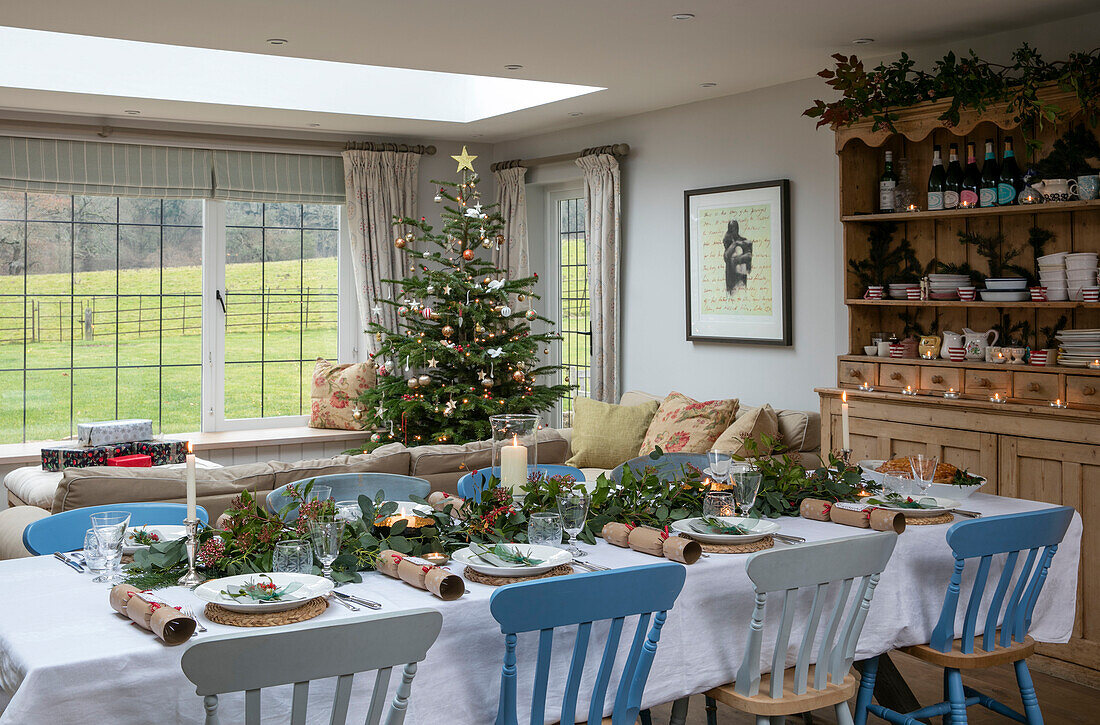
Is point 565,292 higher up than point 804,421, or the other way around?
point 565,292

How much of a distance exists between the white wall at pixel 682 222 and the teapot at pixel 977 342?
32.8 inches

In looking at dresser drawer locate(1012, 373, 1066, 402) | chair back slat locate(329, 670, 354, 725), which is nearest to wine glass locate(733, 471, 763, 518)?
chair back slat locate(329, 670, 354, 725)

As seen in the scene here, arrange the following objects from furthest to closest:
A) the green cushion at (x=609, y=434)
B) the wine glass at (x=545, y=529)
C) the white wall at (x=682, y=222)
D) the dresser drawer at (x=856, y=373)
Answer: the green cushion at (x=609, y=434) < the white wall at (x=682, y=222) < the dresser drawer at (x=856, y=373) < the wine glass at (x=545, y=529)

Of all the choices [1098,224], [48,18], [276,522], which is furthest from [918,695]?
[48,18]

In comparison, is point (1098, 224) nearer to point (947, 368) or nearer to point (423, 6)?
point (947, 368)

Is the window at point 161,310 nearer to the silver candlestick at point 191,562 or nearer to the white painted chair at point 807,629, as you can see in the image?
the silver candlestick at point 191,562

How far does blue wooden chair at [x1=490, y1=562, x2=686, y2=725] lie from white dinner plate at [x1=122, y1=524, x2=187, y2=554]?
3.24 ft

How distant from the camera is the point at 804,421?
515 centimetres

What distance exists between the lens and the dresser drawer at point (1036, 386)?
156 inches

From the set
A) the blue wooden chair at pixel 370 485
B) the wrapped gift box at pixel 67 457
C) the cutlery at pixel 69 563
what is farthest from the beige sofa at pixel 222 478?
the wrapped gift box at pixel 67 457

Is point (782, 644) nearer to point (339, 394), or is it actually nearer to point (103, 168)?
point (339, 394)

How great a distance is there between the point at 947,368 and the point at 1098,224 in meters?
0.81

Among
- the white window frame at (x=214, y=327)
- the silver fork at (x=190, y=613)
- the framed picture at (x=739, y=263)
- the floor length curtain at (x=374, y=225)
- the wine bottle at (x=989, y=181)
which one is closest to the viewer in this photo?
the silver fork at (x=190, y=613)

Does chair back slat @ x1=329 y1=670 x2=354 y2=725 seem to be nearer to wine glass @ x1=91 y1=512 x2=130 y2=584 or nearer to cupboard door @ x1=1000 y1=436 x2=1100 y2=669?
wine glass @ x1=91 y1=512 x2=130 y2=584
